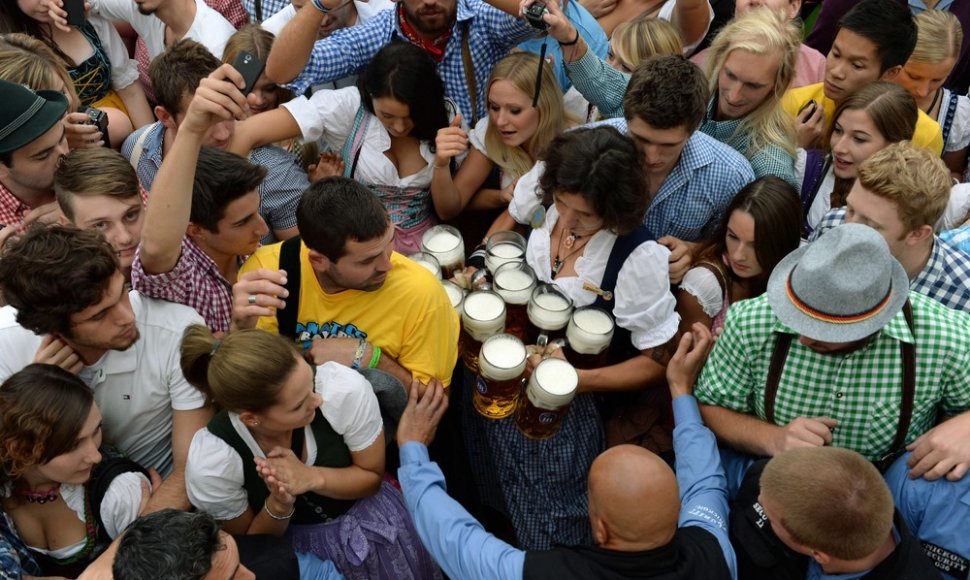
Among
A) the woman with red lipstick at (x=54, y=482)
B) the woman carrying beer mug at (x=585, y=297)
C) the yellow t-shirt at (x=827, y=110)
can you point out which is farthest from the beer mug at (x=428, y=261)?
the yellow t-shirt at (x=827, y=110)

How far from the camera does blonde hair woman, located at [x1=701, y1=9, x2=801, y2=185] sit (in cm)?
302

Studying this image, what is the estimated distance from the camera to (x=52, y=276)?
1.94m

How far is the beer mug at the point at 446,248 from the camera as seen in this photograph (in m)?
2.81

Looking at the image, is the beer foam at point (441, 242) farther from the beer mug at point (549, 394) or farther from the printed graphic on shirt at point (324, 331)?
the beer mug at point (549, 394)

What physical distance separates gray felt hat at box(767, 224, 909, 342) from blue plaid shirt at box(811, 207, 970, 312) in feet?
1.87

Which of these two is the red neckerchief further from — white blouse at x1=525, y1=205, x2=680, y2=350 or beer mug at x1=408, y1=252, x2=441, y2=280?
white blouse at x1=525, y1=205, x2=680, y2=350

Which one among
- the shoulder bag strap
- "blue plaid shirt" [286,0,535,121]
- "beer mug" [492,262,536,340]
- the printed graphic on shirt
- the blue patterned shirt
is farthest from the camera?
"blue plaid shirt" [286,0,535,121]

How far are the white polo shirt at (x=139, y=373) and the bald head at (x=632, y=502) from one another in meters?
1.23

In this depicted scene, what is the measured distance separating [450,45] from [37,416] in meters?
2.24

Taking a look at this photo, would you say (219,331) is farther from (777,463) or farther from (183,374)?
(777,463)

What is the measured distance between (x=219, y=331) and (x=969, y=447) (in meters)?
2.27

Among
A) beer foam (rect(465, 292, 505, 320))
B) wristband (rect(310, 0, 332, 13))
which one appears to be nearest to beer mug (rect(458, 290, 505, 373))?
beer foam (rect(465, 292, 505, 320))

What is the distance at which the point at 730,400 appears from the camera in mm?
2279

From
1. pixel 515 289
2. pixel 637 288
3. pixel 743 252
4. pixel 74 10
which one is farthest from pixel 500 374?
pixel 74 10
